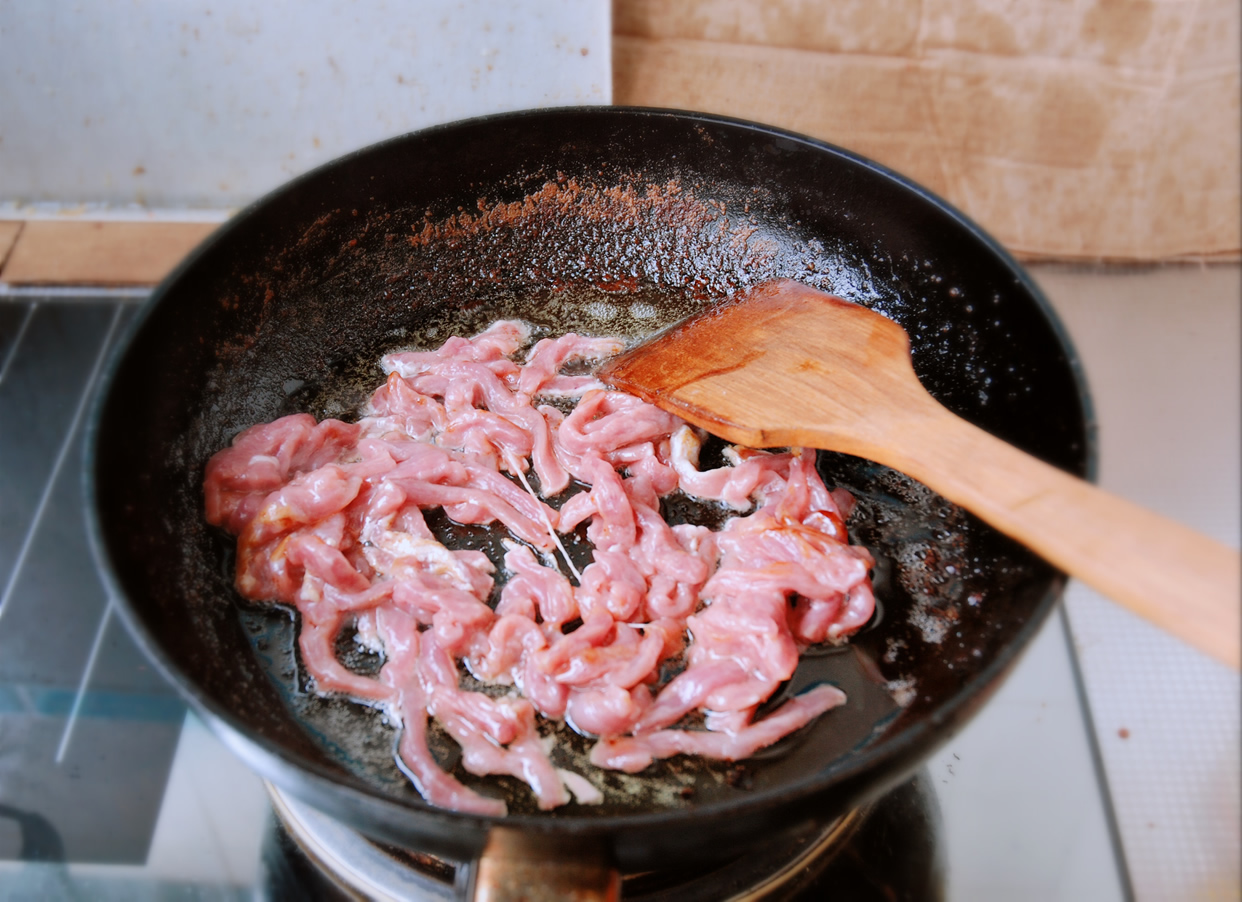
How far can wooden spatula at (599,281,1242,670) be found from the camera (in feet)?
3.37

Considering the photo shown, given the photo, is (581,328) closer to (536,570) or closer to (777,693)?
(536,570)

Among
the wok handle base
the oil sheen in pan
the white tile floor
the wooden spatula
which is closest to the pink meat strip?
the oil sheen in pan

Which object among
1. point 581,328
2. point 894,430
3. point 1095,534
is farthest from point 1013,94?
point 1095,534

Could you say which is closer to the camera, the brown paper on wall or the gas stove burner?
the gas stove burner

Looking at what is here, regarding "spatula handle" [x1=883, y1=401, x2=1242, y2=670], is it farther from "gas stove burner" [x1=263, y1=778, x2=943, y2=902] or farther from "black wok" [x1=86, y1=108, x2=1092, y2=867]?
"gas stove burner" [x1=263, y1=778, x2=943, y2=902]

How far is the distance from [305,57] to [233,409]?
120cm

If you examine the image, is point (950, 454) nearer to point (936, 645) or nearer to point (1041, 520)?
point (1041, 520)

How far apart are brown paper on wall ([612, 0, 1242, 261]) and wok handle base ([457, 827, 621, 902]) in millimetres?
2225

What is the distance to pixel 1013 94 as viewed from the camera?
258cm

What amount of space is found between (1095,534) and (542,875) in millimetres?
818

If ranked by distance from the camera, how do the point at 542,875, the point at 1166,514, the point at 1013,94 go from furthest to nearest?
the point at 1013,94, the point at 1166,514, the point at 542,875

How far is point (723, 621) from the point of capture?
4.76 ft

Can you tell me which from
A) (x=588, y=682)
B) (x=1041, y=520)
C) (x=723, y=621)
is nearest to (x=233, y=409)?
(x=588, y=682)

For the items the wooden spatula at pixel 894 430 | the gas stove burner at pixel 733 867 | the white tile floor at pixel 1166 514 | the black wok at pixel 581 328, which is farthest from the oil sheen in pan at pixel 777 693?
the white tile floor at pixel 1166 514
